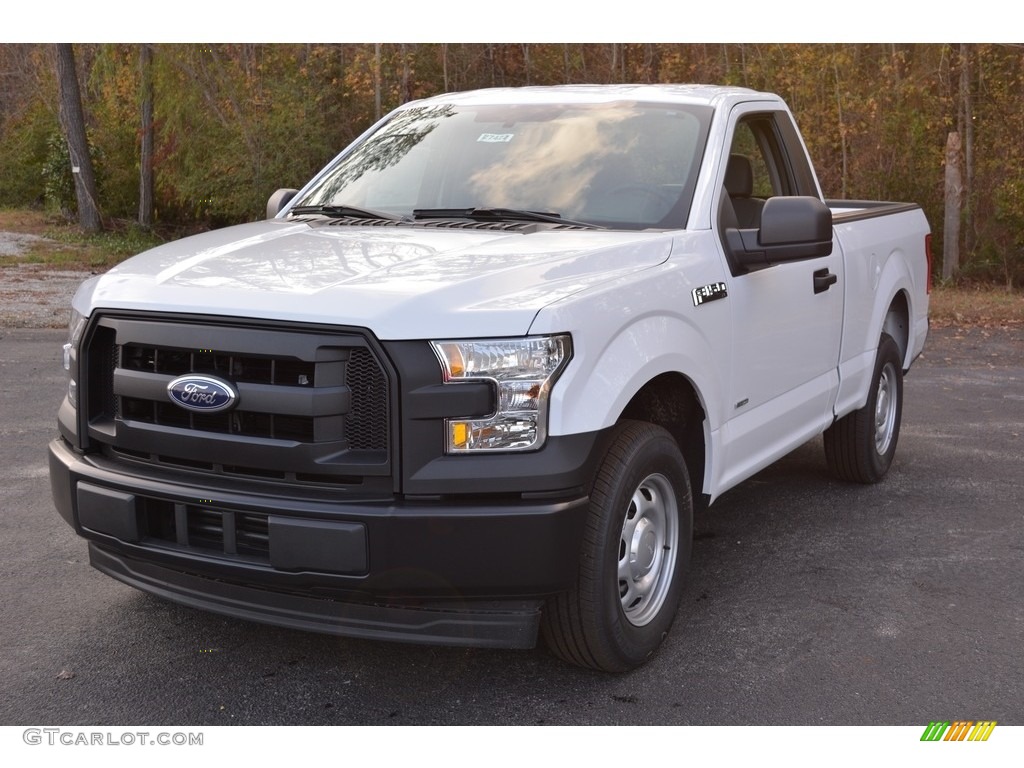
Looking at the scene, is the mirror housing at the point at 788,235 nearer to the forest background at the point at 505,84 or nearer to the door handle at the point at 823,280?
the door handle at the point at 823,280

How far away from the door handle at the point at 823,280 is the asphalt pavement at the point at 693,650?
119 centimetres

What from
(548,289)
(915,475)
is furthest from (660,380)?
(915,475)

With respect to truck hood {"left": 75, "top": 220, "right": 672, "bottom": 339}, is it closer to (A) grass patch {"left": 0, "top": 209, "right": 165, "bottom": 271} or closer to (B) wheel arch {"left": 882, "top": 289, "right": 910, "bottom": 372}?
(B) wheel arch {"left": 882, "top": 289, "right": 910, "bottom": 372}

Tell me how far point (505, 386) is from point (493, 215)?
1.44m

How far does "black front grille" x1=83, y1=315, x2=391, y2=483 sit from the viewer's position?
339cm

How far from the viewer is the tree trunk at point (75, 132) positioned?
27.9 meters

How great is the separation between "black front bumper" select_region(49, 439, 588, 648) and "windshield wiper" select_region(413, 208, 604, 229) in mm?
1471

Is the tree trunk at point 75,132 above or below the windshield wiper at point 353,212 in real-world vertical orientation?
above

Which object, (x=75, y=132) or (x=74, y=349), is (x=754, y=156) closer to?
(x=74, y=349)

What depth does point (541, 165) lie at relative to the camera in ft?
16.1

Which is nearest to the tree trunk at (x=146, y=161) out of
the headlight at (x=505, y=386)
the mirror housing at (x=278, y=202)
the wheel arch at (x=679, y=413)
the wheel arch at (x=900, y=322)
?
the mirror housing at (x=278, y=202)

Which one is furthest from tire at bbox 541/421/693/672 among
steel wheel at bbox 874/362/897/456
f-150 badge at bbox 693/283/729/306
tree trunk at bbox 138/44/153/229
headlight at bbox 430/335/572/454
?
tree trunk at bbox 138/44/153/229

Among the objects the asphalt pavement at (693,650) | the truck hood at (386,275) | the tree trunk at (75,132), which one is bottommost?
the asphalt pavement at (693,650)
